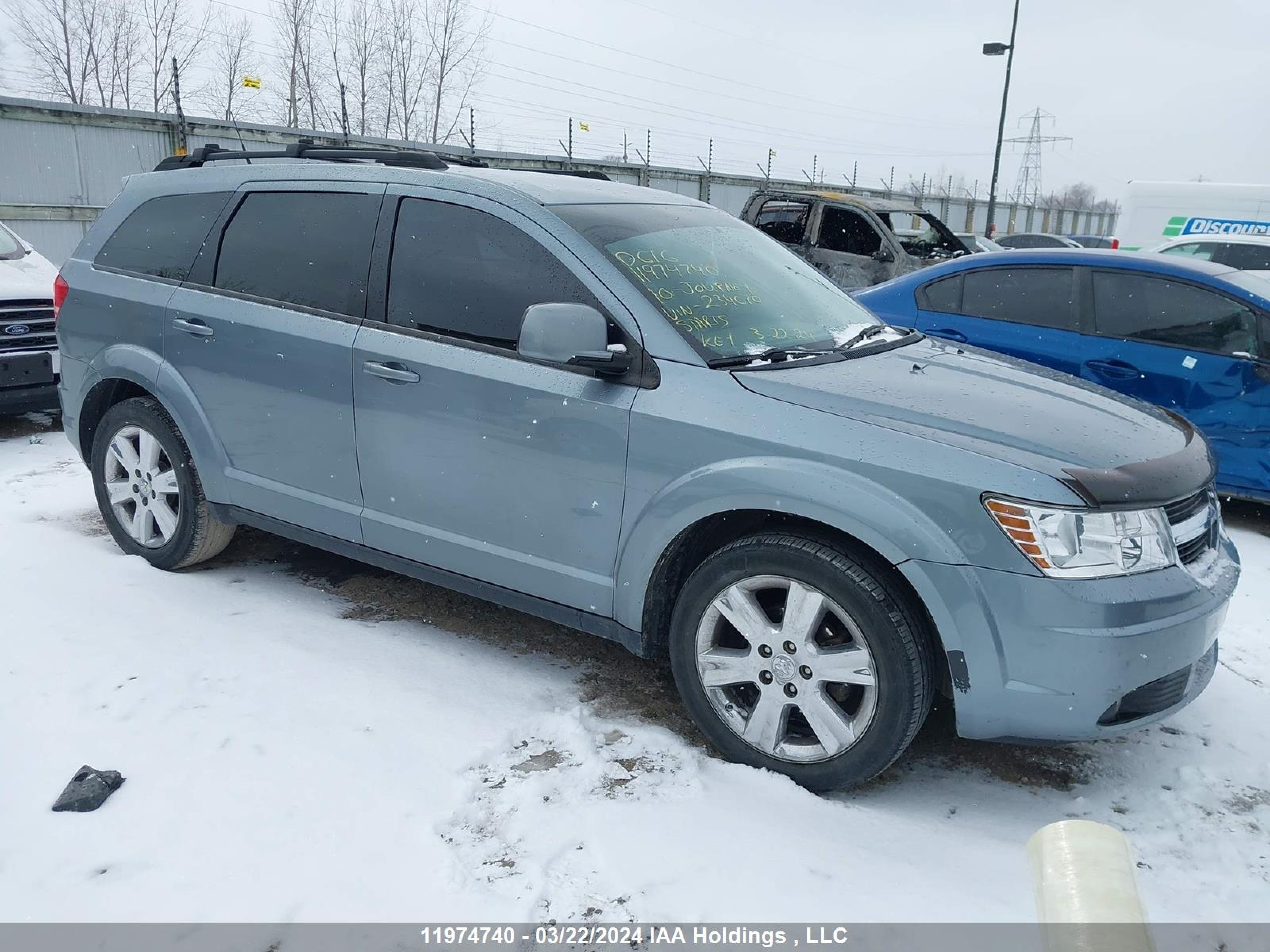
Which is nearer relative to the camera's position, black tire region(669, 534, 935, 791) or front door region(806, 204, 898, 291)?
black tire region(669, 534, 935, 791)

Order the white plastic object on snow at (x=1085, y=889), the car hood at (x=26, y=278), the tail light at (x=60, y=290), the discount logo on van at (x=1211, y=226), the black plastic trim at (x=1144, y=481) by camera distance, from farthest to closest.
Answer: the discount logo on van at (x=1211, y=226), the car hood at (x=26, y=278), the tail light at (x=60, y=290), the black plastic trim at (x=1144, y=481), the white plastic object on snow at (x=1085, y=889)

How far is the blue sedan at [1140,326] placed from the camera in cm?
529

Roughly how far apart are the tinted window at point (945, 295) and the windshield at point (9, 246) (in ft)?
22.8

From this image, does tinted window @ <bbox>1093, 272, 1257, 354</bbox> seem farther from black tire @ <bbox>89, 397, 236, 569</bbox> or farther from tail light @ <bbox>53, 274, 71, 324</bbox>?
tail light @ <bbox>53, 274, 71, 324</bbox>

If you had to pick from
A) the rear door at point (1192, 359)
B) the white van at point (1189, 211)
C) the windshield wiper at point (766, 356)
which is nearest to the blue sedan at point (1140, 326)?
the rear door at point (1192, 359)

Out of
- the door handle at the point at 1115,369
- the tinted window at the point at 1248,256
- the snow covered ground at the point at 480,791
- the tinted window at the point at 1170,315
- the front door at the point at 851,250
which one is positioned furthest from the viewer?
the tinted window at the point at 1248,256

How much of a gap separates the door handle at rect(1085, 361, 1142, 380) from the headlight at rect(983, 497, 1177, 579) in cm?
335

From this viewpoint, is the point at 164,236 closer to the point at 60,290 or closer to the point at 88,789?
the point at 60,290

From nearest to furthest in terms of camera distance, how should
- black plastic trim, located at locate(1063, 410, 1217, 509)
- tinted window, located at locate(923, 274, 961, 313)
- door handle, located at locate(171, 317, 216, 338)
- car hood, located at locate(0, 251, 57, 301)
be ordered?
black plastic trim, located at locate(1063, 410, 1217, 509) → door handle, located at locate(171, 317, 216, 338) → tinted window, located at locate(923, 274, 961, 313) → car hood, located at locate(0, 251, 57, 301)

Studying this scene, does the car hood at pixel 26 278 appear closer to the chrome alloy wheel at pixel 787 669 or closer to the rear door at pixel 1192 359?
the chrome alloy wheel at pixel 787 669

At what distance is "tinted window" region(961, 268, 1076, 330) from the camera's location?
5.79 m

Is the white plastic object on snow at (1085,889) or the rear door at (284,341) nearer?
the white plastic object on snow at (1085,889)

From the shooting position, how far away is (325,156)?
160 inches

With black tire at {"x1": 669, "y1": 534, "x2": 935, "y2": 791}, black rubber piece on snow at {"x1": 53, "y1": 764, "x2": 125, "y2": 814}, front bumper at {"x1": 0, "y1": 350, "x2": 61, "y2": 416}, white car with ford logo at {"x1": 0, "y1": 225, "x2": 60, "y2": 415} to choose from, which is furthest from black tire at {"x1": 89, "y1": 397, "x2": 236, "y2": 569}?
white car with ford logo at {"x1": 0, "y1": 225, "x2": 60, "y2": 415}
